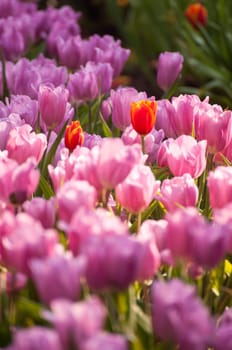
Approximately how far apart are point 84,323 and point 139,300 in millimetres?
471

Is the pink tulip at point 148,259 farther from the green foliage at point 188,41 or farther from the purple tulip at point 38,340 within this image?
the green foliage at point 188,41

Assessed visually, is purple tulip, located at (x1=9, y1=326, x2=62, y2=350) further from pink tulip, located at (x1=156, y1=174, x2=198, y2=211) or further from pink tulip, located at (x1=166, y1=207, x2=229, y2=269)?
pink tulip, located at (x1=156, y1=174, x2=198, y2=211)

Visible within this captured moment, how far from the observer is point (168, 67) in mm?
2564

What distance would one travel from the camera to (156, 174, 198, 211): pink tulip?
1.53m

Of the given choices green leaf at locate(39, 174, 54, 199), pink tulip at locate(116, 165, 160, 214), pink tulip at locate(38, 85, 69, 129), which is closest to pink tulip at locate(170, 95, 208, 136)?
pink tulip at locate(38, 85, 69, 129)

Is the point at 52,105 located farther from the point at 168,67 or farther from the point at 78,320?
the point at 78,320

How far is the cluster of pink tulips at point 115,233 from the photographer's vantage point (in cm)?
105

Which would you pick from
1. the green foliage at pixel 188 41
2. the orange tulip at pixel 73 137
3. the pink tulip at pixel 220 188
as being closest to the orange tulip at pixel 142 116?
the orange tulip at pixel 73 137

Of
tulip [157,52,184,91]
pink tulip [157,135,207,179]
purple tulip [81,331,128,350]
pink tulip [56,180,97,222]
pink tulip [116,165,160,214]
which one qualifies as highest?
purple tulip [81,331,128,350]

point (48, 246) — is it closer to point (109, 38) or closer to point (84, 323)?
point (84, 323)

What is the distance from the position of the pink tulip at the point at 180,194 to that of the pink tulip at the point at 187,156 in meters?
0.10

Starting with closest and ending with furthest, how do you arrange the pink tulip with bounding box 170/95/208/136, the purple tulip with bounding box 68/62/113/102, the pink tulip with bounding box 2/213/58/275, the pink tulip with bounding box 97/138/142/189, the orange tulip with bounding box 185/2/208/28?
1. the pink tulip with bounding box 2/213/58/275
2. the pink tulip with bounding box 97/138/142/189
3. the pink tulip with bounding box 170/95/208/136
4. the purple tulip with bounding box 68/62/113/102
5. the orange tulip with bounding box 185/2/208/28

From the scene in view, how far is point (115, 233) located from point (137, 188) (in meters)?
0.30

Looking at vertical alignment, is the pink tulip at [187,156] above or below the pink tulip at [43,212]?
below
